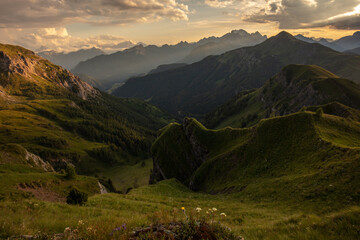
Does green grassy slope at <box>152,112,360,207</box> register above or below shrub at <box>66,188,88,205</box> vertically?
below

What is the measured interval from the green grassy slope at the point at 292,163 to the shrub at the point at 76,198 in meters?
22.7

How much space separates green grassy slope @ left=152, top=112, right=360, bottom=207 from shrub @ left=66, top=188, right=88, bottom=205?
22.7 m

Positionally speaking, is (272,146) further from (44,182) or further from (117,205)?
(44,182)

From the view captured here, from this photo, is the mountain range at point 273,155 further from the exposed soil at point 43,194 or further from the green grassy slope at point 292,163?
the exposed soil at point 43,194

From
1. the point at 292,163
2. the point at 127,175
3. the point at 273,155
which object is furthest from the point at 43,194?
the point at 127,175

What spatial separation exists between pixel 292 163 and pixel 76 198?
32.9 metres

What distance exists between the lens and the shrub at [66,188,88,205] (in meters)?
18.5

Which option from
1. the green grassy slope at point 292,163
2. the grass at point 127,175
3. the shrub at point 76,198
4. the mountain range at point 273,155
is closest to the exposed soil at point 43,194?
the shrub at point 76,198

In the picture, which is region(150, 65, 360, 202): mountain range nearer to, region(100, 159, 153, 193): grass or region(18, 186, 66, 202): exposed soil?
region(18, 186, 66, 202): exposed soil

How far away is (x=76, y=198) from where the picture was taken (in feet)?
61.9

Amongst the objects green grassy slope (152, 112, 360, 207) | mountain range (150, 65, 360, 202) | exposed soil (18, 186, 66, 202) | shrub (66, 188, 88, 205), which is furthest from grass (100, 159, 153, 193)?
shrub (66, 188, 88, 205)

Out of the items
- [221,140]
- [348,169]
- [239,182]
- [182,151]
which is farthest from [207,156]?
[348,169]

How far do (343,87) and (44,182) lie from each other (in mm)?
199064

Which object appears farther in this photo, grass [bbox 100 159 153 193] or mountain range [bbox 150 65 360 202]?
grass [bbox 100 159 153 193]
